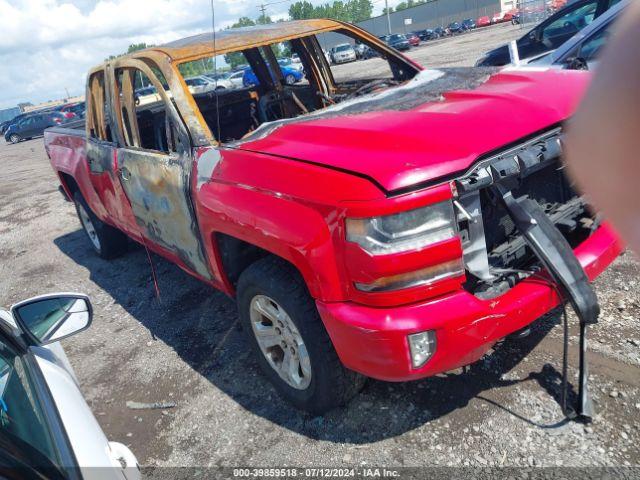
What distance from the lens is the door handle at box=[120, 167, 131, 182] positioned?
3781 mm

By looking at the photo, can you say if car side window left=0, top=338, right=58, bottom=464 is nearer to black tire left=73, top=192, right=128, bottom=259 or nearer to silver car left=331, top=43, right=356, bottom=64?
black tire left=73, top=192, right=128, bottom=259

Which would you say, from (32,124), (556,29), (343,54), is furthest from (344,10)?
(556,29)

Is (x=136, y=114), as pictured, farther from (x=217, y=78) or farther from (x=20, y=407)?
(x=20, y=407)

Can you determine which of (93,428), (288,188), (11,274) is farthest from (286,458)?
(11,274)

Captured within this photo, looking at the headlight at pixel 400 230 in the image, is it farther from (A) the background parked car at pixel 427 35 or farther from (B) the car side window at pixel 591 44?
(A) the background parked car at pixel 427 35

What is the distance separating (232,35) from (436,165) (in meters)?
2.35

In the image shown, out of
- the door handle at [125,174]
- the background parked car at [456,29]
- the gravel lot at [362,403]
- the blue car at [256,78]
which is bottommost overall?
the gravel lot at [362,403]

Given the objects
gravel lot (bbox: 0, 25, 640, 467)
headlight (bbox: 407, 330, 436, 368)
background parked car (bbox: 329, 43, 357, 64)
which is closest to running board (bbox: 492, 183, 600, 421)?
gravel lot (bbox: 0, 25, 640, 467)

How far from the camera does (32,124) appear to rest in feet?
94.9

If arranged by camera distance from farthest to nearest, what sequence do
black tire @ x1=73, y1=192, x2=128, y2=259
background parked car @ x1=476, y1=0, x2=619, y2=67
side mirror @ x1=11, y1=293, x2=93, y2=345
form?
background parked car @ x1=476, y1=0, x2=619, y2=67 < black tire @ x1=73, y1=192, x2=128, y2=259 < side mirror @ x1=11, y1=293, x2=93, y2=345

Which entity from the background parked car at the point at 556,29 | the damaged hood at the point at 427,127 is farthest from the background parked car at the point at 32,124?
the damaged hood at the point at 427,127

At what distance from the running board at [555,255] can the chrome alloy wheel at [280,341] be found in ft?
3.79

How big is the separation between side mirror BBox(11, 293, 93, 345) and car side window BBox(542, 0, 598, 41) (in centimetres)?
767

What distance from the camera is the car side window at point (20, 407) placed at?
142cm
